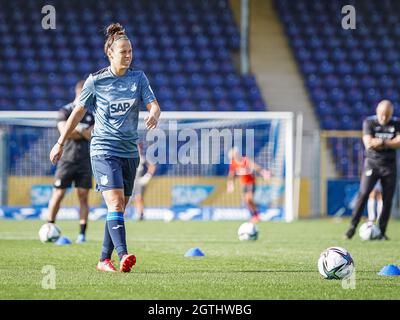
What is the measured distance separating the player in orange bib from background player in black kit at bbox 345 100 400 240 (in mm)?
5962

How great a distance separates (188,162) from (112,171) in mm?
13604

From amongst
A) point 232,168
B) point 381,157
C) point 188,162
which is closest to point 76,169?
point 381,157

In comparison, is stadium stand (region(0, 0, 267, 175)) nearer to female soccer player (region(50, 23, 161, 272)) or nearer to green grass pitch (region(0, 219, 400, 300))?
green grass pitch (region(0, 219, 400, 300))

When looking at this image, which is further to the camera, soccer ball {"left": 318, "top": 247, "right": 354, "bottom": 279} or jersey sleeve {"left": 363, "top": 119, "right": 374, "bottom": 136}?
jersey sleeve {"left": 363, "top": 119, "right": 374, "bottom": 136}

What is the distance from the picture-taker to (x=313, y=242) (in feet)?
44.0

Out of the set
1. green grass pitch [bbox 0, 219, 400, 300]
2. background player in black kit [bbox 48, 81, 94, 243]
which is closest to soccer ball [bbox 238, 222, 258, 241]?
green grass pitch [bbox 0, 219, 400, 300]

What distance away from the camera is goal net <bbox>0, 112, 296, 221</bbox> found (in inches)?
835

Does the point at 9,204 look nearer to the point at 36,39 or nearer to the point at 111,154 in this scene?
the point at 36,39

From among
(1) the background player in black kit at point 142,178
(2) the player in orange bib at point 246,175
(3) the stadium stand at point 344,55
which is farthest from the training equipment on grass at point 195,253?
(3) the stadium stand at point 344,55

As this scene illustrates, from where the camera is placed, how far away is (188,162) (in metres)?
21.8
